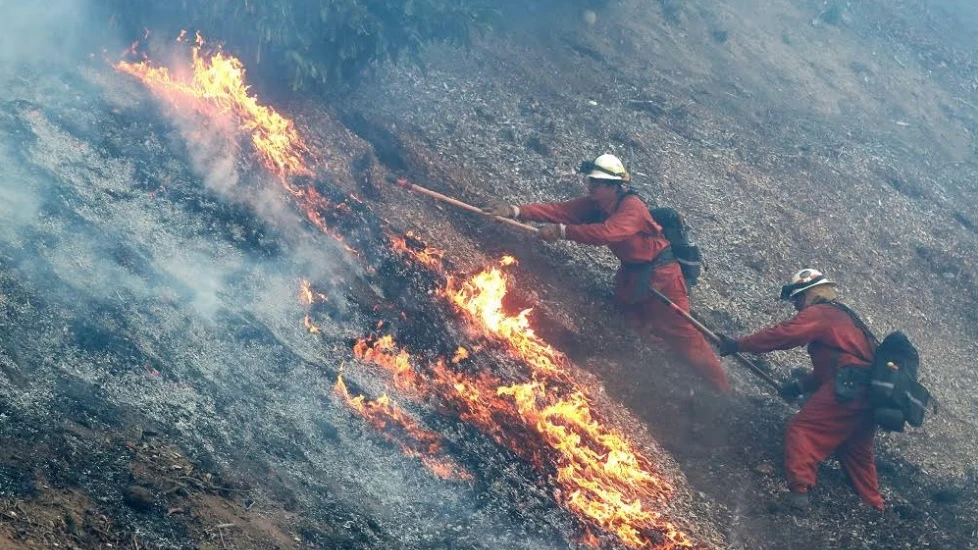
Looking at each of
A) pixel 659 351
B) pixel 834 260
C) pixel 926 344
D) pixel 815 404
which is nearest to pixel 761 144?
pixel 834 260

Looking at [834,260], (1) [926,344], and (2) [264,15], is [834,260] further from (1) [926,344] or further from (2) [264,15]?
(2) [264,15]

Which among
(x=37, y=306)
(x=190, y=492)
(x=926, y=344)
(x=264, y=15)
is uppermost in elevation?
(x=926, y=344)

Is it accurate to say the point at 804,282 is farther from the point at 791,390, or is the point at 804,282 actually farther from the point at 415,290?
the point at 415,290

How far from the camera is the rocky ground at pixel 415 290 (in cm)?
485

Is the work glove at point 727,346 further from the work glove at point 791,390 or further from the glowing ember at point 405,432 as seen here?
the glowing ember at point 405,432

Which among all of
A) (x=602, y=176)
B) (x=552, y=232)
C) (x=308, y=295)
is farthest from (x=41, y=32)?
(x=602, y=176)

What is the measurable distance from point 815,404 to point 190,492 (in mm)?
5566

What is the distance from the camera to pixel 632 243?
26.8 ft

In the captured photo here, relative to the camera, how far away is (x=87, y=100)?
26.9 feet

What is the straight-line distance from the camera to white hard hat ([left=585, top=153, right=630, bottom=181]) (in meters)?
8.12

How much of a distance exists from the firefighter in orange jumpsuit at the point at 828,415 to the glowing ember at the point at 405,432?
3.29 m

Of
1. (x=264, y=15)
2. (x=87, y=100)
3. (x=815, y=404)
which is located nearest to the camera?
(x=815, y=404)

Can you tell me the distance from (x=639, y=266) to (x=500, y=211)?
66.4 inches

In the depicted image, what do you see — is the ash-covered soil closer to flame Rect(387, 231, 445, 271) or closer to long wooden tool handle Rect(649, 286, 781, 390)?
long wooden tool handle Rect(649, 286, 781, 390)
